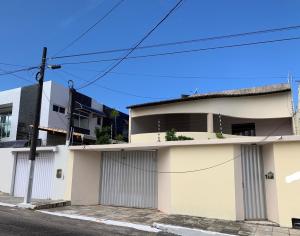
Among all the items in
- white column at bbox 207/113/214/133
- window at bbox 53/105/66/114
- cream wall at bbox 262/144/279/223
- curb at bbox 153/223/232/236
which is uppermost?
window at bbox 53/105/66/114

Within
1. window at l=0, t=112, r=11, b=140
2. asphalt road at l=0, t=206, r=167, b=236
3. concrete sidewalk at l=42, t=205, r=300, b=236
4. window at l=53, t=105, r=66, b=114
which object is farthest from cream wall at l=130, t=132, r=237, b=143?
window at l=0, t=112, r=11, b=140

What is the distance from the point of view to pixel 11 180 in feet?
59.2

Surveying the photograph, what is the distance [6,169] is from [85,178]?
5.95m

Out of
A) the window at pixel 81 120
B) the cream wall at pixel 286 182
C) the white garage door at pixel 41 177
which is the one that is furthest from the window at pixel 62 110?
the cream wall at pixel 286 182

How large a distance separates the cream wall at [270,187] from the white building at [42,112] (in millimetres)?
15857

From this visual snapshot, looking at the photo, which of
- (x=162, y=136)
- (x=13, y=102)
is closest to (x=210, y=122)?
(x=162, y=136)

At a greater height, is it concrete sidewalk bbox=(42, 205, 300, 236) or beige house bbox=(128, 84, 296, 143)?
beige house bbox=(128, 84, 296, 143)

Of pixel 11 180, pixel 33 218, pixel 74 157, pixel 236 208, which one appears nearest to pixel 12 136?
pixel 11 180

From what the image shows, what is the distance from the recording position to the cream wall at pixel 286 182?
33.6 feet

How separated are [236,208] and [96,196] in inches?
279

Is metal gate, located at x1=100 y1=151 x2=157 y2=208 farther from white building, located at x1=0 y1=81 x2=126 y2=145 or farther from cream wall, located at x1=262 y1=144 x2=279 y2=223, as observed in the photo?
white building, located at x1=0 y1=81 x2=126 y2=145

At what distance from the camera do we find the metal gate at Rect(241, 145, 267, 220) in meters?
11.4

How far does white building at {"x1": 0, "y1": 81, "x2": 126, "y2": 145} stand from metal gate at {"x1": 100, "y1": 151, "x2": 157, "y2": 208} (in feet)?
30.0

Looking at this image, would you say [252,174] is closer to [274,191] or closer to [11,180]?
[274,191]
